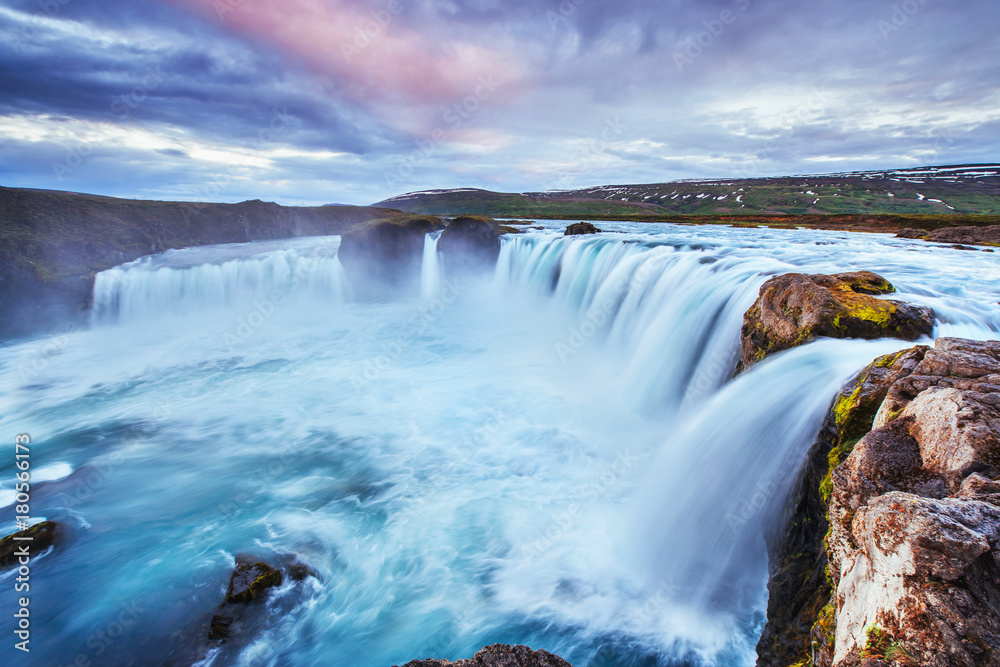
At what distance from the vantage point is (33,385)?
44.7 feet

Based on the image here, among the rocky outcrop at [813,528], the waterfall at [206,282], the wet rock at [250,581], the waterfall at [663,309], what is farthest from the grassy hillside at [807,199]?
the wet rock at [250,581]

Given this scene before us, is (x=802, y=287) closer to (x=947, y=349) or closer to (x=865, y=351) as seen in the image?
(x=865, y=351)

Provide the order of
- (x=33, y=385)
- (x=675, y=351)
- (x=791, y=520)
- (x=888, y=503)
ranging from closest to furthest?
(x=888, y=503), (x=791, y=520), (x=675, y=351), (x=33, y=385)

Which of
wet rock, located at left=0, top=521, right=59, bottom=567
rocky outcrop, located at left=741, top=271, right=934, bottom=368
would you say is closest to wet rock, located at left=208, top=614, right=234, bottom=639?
wet rock, located at left=0, top=521, right=59, bottom=567

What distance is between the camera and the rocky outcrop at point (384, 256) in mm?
25531

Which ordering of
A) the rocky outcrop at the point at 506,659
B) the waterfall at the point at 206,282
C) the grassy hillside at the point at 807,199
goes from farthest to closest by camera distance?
the grassy hillside at the point at 807,199 < the waterfall at the point at 206,282 < the rocky outcrop at the point at 506,659

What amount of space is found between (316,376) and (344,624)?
33.7ft

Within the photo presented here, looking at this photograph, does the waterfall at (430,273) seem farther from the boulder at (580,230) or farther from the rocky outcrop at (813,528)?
the rocky outcrop at (813,528)

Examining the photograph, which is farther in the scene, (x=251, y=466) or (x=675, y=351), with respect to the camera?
(x=675, y=351)

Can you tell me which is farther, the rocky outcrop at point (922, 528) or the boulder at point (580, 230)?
the boulder at point (580, 230)

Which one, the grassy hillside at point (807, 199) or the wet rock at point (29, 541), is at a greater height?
the grassy hillside at point (807, 199)

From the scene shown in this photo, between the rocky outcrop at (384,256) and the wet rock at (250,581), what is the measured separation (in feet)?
72.3

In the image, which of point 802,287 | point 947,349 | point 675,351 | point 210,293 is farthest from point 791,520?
point 210,293

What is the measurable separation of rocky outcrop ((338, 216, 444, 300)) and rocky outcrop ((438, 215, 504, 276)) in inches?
82.0
